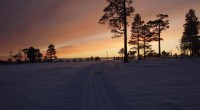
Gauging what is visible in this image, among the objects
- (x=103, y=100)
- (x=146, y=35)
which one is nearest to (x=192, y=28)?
(x=146, y=35)

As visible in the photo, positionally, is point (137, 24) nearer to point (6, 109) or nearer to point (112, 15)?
point (112, 15)

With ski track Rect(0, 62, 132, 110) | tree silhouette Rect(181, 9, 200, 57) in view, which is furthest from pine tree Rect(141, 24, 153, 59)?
ski track Rect(0, 62, 132, 110)

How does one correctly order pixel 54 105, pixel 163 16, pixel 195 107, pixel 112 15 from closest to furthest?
1. pixel 195 107
2. pixel 54 105
3. pixel 112 15
4. pixel 163 16

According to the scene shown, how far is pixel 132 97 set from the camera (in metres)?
12.0

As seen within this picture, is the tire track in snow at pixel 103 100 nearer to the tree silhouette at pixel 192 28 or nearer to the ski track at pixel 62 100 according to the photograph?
the ski track at pixel 62 100

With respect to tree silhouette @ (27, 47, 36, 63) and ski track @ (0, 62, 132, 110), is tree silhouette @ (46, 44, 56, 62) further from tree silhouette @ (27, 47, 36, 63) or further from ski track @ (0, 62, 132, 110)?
ski track @ (0, 62, 132, 110)

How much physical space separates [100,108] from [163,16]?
51.9 m

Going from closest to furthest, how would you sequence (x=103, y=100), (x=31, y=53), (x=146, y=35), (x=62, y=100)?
(x=103, y=100) < (x=62, y=100) < (x=146, y=35) < (x=31, y=53)

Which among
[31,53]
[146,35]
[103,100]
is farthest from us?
[31,53]

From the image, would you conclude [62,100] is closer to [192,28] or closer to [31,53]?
[192,28]

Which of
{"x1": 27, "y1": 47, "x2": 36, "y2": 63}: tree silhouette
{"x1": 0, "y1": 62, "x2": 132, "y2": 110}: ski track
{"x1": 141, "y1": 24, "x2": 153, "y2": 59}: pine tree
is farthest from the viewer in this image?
{"x1": 27, "y1": 47, "x2": 36, "y2": 63}: tree silhouette

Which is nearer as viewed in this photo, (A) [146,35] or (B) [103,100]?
(B) [103,100]

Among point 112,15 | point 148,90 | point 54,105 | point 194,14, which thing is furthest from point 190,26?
point 54,105

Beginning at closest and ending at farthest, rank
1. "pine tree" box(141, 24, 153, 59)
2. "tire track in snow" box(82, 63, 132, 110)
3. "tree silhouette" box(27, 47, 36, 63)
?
"tire track in snow" box(82, 63, 132, 110) → "pine tree" box(141, 24, 153, 59) → "tree silhouette" box(27, 47, 36, 63)
